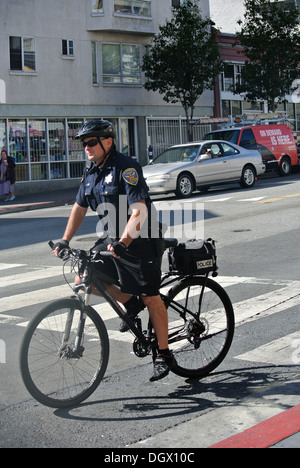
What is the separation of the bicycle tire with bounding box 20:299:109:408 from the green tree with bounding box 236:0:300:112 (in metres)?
32.9

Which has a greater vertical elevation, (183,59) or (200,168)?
(183,59)

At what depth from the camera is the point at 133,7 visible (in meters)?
34.2

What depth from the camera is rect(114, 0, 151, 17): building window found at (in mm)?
33562

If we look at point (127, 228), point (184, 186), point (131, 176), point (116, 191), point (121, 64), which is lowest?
point (184, 186)

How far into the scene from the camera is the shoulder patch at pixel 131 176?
4973 mm

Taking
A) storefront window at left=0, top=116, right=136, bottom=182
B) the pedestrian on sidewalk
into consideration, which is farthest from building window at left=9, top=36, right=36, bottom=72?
the pedestrian on sidewalk

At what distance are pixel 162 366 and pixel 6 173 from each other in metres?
21.1

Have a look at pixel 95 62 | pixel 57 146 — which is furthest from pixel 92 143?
pixel 95 62

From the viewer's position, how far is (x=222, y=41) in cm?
4034

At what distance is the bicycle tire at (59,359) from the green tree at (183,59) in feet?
90.6

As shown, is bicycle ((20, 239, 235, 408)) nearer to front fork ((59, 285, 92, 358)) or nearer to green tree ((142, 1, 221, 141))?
front fork ((59, 285, 92, 358))

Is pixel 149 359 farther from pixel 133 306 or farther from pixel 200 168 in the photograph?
pixel 200 168

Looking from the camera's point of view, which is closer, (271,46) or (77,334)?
(77,334)

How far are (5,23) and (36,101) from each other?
3364mm
